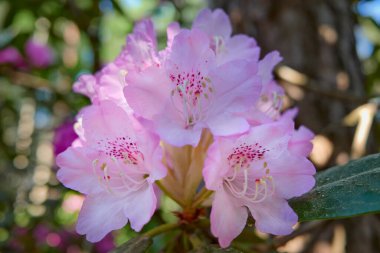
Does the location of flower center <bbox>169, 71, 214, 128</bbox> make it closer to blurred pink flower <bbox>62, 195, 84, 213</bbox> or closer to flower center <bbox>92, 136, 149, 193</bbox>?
flower center <bbox>92, 136, 149, 193</bbox>

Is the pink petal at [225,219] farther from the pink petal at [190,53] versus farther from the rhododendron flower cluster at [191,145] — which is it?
the pink petal at [190,53]

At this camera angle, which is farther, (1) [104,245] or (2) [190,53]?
(1) [104,245]

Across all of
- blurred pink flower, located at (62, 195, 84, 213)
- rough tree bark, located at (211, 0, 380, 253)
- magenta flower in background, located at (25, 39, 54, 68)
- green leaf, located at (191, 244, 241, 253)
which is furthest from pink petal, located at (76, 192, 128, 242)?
magenta flower in background, located at (25, 39, 54, 68)

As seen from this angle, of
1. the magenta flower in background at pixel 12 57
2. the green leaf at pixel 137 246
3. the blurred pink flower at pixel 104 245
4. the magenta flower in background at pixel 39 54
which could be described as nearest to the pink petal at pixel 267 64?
the green leaf at pixel 137 246

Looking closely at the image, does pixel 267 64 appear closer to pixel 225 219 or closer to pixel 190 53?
→ pixel 190 53

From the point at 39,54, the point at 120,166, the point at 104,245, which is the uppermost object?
the point at 120,166

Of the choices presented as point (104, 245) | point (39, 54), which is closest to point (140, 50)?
point (104, 245)
